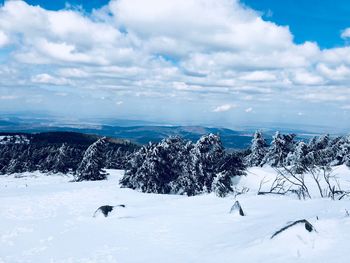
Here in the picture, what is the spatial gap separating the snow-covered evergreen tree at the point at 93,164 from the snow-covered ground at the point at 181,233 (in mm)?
29821

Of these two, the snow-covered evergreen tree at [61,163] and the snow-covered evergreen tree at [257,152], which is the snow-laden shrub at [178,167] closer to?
the snow-covered evergreen tree at [257,152]

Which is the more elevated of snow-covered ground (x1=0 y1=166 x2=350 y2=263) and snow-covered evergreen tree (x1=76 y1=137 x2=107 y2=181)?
snow-covered ground (x1=0 y1=166 x2=350 y2=263)

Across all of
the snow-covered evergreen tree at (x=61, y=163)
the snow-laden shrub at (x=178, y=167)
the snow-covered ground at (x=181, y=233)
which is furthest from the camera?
the snow-covered evergreen tree at (x=61, y=163)

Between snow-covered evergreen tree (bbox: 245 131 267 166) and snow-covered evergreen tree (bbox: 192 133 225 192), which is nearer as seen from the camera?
snow-covered evergreen tree (bbox: 192 133 225 192)

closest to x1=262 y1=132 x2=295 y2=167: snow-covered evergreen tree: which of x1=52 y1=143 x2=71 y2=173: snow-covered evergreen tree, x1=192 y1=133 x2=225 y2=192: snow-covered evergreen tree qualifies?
x1=192 y1=133 x2=225 y2=192: snow-covered evergreen tree

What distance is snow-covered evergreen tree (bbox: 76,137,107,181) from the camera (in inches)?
1905

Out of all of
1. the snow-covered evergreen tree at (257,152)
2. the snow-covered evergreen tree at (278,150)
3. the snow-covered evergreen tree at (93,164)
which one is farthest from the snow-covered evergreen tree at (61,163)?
the snow-covered evergreen tree at (278,150)

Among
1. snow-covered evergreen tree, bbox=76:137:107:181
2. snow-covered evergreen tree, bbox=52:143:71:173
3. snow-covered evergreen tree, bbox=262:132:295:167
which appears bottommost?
snow-covered evergreen tree, bbox=52:143:71:173

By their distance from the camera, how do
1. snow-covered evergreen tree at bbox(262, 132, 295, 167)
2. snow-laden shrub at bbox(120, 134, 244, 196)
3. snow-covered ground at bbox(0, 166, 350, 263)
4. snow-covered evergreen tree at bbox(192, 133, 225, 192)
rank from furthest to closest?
snow-covered evergreen tree at bbox(262, 132, 295, 167)
snow-laden shrub at bbox(120, 134, 244, 196)
snow-covered evergreen tree at bbox(192, 133, 225, 192)
snow-covered ground at bbox(0, 166, 350, 263)

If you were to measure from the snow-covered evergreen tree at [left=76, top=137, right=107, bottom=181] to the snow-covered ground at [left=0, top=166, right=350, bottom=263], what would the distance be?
29.8 m

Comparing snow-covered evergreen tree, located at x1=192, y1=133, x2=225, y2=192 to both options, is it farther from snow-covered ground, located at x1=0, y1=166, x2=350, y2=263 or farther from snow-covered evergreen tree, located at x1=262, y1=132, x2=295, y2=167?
snow-covered ground, located at x1=0, y1=166, x2=350, y2=263

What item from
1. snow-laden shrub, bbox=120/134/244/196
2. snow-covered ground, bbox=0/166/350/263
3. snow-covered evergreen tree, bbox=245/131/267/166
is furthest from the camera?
snow-covered evergreen tree, bbox=245/131/267/166

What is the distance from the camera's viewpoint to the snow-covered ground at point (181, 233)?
8.66 metres

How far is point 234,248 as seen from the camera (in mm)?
9516
